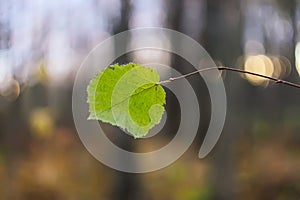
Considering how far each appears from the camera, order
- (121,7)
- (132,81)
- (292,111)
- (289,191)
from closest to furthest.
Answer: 1. (132,81)
2. (121,7)
3. (289,191)
4. (292,111)

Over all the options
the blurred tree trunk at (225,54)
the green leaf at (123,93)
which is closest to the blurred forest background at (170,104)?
the blurred tree trunk at (225,54)

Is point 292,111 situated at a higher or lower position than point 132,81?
higher

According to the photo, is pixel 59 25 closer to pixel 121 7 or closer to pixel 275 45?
pixel 121 7

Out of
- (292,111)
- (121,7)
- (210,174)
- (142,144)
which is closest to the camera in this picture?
(121,7)

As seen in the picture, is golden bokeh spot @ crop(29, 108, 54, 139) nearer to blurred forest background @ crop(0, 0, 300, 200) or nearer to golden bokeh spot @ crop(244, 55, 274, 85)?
→ blurred forest background @ crop(0, 0, 300, 200)

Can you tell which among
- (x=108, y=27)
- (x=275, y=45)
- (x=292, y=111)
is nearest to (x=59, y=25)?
(x=108, y=27)

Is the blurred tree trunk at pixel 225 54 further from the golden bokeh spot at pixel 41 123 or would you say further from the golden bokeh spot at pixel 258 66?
the golden bokeh spot at pixel 41 123

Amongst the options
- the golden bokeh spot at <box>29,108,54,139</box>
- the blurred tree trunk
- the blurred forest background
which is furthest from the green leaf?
the golden bokeh spot at <box>29,108,54,139</box>

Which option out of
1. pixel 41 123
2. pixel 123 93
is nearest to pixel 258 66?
pixel 41 123
